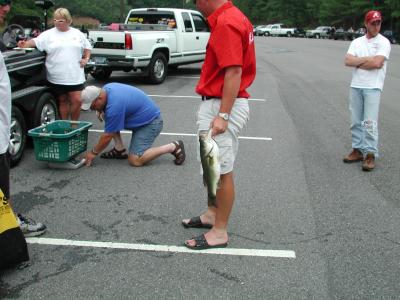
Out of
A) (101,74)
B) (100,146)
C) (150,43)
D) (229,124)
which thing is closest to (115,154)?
(100,146)

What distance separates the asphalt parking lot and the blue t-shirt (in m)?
0.58

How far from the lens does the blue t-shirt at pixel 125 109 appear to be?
547 cm

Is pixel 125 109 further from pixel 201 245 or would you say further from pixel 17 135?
pixel 201 245

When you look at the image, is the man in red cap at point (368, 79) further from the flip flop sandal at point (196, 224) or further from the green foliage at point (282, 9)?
the green foliage at point (282, 9)

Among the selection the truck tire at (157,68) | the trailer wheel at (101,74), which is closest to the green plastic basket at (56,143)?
the truck tire at (157,68)

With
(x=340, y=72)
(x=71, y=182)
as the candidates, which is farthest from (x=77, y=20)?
(x=71, y=182)

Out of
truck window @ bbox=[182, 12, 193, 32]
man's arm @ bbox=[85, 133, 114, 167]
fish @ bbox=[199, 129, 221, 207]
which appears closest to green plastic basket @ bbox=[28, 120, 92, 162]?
man's arm @ bbox=[85, 133, 114, 167]

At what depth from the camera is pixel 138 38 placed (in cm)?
1205

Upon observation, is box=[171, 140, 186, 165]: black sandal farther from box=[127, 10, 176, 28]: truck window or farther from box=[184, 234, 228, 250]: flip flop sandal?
box=[127, 10, 176, 28]: truck window

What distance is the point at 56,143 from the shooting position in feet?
18.1

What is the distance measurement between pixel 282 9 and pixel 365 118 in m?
83.1

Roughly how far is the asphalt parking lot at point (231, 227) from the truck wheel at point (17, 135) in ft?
0.49

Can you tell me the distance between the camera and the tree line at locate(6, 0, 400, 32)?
150 ft

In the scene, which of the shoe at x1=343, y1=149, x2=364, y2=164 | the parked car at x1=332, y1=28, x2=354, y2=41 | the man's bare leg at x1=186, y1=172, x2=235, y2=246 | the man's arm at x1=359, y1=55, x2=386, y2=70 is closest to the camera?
the man's bare leg at x1=186, y1=172, x2=235, y2=246
